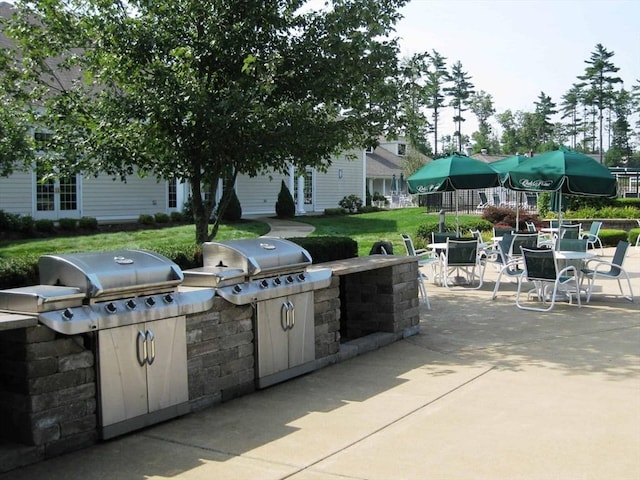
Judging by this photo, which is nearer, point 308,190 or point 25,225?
point 25,225

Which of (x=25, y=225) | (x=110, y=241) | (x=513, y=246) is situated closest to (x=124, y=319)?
(x=513, y=246)

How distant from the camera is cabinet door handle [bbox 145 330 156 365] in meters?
4.68

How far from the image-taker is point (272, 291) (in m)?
5.84

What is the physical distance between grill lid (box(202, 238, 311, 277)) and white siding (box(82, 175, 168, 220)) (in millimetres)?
18419

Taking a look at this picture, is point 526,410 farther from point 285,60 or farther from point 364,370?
point 285,60

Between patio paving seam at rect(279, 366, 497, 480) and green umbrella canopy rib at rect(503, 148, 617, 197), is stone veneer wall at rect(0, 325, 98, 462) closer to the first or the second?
patio paving seam at rect(279, 366, 497, 480)

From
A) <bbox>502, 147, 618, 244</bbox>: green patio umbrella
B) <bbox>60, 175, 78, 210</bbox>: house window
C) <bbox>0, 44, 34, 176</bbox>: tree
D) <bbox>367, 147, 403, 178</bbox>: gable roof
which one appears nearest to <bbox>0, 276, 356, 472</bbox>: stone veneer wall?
<bbox>0, 44, 34, 176</bbox>: tree

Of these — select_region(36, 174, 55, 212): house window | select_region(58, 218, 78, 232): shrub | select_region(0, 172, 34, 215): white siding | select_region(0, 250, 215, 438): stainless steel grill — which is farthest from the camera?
select_region(36, 174, 55, 212): house window

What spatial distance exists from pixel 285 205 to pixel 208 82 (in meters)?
21.8

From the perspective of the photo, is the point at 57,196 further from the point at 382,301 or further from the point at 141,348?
the point at 141,348

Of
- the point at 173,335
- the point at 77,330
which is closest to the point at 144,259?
the point at 173,335

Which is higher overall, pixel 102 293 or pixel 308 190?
pixel 308 190

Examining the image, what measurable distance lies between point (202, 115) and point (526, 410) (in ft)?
14.2

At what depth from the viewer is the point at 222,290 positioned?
17.9 feet
